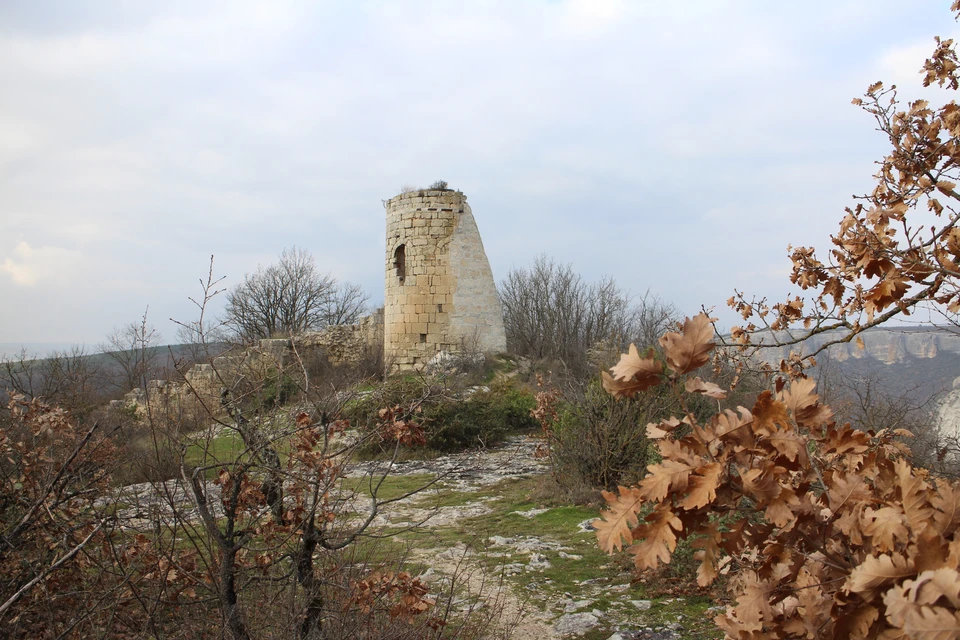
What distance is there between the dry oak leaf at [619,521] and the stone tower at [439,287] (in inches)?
621

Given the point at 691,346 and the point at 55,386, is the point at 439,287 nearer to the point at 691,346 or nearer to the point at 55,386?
the point at 55,386

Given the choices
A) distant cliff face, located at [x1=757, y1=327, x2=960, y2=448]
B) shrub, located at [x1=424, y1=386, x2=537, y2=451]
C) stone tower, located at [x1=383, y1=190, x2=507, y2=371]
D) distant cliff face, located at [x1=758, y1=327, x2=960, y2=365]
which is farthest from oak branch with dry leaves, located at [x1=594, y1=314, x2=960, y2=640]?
stone tower, located at [x1=383, y1=190, x2=507, y2=371]

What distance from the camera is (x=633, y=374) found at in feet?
4.06

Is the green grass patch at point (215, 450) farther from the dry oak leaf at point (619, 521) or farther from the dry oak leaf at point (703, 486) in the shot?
the dry oak leaf at point (703, 486)

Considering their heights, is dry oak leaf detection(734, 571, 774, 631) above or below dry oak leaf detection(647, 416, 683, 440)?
below

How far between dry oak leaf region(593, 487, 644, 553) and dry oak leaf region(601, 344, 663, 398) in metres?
0.19

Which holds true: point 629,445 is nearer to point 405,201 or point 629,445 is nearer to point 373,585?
point 373,585

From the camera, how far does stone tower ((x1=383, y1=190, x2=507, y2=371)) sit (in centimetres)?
1723

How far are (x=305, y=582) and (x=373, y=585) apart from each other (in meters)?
0.32

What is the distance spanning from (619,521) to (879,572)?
0.42m

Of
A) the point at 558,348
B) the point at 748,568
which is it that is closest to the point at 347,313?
the point at 558,348

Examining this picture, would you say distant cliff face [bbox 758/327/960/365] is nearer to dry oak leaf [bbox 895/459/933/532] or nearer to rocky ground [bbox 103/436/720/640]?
rocky ground [bbox 103/436/720/640]

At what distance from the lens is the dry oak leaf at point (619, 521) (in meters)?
1.19

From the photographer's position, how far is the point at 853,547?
4.54 feet
